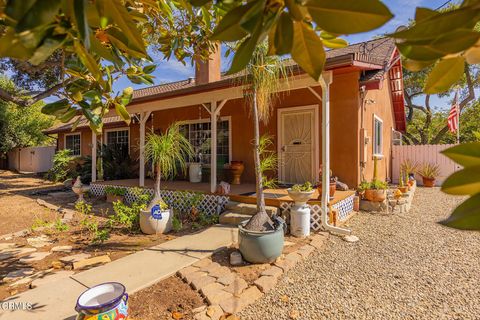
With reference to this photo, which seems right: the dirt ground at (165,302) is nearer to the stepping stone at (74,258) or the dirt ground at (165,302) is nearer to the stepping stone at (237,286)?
the stepping stone at (237,286)

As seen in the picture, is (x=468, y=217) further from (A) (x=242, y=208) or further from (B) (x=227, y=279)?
A: (A) (x=242, y=208)

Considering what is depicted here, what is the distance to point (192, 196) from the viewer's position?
6383 mm

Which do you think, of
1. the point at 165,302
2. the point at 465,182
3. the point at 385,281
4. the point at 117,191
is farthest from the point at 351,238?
the point at 117,191

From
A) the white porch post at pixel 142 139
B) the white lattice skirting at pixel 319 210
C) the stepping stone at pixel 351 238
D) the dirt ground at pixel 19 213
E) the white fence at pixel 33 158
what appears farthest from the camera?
the white fence at pixel 33 158

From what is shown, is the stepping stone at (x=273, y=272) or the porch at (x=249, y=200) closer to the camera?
the stepping stone at (x=273, y=272)

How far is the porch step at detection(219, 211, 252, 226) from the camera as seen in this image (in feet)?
17.8

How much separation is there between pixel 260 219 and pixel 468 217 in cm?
360

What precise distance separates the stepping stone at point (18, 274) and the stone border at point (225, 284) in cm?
195

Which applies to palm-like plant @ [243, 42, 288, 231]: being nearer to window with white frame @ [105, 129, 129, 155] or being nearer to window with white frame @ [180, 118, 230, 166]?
window with white frame @ [180, 118, 230, 166]

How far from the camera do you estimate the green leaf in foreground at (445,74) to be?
554 mm

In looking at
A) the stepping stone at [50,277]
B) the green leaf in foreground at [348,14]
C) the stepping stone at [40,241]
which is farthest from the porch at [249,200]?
the green leaf in foreground at [348,14]

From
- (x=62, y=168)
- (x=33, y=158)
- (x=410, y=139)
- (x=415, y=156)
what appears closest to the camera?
(x=415, y=156)

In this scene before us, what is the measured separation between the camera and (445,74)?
0.59m

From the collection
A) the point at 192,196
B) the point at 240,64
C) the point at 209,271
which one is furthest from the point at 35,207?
the point at 240,64
